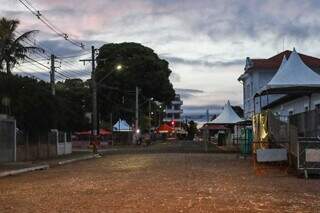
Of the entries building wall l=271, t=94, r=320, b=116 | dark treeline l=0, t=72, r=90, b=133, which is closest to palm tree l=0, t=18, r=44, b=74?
dark treeline l=0, t=72, r=90, b=133

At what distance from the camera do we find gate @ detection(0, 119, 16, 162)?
3520cm

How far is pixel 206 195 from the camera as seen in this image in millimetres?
16031

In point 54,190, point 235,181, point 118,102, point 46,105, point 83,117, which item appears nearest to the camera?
point 54,190

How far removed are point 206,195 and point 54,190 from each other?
4605mm

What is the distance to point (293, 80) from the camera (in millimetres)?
31672

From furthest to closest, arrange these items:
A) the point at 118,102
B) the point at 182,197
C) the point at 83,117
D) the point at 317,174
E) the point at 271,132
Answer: the point at 118,102
the point at 83,117
the point at 271,132
the point at 317,174
the point at 182,197

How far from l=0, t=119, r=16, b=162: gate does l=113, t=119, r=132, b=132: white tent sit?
61.2m

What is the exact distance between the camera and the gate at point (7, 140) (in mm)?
35197

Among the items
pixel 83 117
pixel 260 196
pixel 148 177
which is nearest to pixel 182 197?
pixel 260 196

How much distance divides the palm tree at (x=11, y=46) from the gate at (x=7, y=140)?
11.6ft

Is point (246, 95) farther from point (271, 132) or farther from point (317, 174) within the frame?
point (317, 174)

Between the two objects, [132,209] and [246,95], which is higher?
[246,95]

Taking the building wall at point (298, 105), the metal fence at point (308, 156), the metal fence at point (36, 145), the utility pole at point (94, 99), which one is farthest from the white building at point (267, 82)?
the metal fence at point (308, 156)

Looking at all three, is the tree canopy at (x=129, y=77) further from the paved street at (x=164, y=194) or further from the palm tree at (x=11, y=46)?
the paved street at (x=164, y=194)
